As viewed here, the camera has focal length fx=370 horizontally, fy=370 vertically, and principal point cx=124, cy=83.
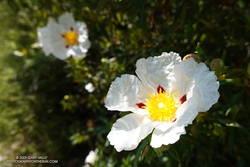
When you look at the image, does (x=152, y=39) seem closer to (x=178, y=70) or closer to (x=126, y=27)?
(x=126, y=27)

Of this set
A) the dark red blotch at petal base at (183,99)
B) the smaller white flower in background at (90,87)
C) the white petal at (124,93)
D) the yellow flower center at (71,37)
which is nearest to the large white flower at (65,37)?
the yellow flower center at (71,37)

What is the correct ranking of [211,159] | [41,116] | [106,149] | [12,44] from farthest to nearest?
[12,44] → [41,116] → [106,149] → [211,159]

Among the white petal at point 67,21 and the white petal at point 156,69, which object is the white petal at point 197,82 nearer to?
the white petal at point 156,69

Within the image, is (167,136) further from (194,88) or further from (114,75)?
(114,75)

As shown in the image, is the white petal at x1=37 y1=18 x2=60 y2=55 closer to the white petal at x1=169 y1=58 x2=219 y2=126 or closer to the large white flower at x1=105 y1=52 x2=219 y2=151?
the large white flower at x1=105 y1=52 x2=219 y2=151

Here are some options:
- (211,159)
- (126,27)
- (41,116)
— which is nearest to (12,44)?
(41,116)

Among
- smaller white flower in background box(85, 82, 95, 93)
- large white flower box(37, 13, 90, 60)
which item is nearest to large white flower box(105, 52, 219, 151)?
smaller white flower in background box(85, 82, 95, 93)

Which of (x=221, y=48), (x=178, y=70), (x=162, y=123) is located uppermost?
(x=221, y=48)
